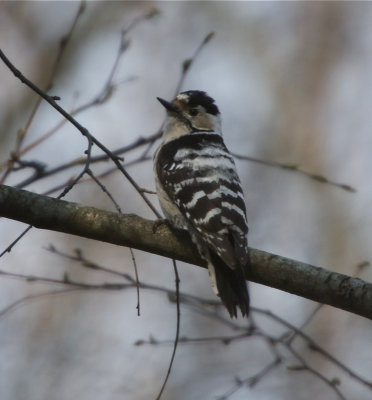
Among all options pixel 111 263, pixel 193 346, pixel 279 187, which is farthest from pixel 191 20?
pixel 193 346

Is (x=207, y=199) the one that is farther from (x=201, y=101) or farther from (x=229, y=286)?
(x=201, y=101)

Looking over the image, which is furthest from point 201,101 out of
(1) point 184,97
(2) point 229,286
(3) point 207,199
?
(2) point 229,286

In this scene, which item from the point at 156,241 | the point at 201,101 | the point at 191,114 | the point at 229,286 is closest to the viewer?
the point at 156,241

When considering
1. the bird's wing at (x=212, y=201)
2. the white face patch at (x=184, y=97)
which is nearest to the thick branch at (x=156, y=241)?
the bird's wing at (x=212, y=201)

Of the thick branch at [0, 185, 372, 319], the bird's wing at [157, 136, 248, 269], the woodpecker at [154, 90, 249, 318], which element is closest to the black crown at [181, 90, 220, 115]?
the woodpecker at [154, 90, 249, 318]

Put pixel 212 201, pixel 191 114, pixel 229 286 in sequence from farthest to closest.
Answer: pixel 191 114 < pixel 212 201 < pixel 229 286

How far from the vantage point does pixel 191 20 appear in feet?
47.2

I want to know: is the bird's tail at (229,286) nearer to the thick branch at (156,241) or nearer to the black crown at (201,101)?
the thick branch at (156,241)

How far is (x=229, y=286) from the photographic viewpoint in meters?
4.57

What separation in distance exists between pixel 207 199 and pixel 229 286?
69cm

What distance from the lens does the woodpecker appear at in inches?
178

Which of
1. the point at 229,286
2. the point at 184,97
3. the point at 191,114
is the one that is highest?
the point at 184,97

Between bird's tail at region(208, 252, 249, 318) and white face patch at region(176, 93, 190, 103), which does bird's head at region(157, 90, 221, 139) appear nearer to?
white face patch at region(176, 93, 190, 103)

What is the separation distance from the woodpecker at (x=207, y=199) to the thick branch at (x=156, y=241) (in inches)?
8.1
